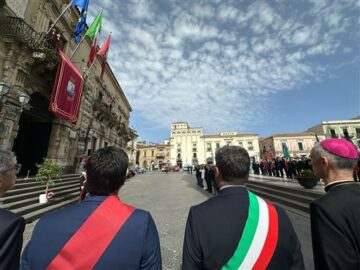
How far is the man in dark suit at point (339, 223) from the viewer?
114 cm

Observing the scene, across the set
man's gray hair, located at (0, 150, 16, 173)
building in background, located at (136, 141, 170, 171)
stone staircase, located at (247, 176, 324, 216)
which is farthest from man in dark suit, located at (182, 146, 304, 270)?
building in background, located at (136, 141, 170, 171)

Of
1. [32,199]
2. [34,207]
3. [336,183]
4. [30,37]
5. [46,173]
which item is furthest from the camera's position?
[30,37]

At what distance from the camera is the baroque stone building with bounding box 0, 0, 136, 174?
8.39 metres

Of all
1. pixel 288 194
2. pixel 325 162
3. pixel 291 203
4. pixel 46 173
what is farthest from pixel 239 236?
pixel 46 173

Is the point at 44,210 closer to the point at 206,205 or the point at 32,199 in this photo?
the point at 32,199

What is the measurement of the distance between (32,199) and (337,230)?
8787 mm

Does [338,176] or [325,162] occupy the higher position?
[325,162]

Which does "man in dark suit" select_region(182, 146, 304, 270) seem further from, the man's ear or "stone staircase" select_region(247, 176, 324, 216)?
"stone staircase" select_region(247, 176, 324, 216)

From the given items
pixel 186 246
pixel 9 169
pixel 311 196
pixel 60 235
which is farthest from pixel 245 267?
pixel 311 196

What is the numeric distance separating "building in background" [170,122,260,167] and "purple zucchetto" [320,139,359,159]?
62561mm

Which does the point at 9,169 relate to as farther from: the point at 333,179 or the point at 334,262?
the point at 333,179

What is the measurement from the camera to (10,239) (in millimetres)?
1271

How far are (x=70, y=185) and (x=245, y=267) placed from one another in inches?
453

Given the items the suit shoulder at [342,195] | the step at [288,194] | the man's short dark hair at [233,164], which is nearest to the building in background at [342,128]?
the step at [288,194]
